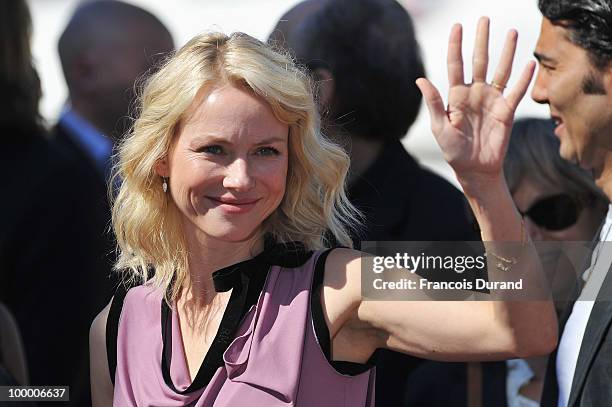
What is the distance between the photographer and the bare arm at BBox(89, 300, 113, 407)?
244cm

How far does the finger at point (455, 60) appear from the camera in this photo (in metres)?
2.09

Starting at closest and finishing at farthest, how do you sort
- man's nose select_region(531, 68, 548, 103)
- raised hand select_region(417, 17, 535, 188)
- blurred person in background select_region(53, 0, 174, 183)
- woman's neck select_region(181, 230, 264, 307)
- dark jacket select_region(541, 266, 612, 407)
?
1. raised hand select_region(417, 17, 535, 188)
2. dark jacket select_region(541, 266, 612, 407)
3. woman's neck select_region(181, 230, 264, 307)
4. man's nose select_region(531, 68, 548, 103)
5. blurred person in background select_region(53, 0, 174, 183)

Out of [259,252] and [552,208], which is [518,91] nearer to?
[259,252]

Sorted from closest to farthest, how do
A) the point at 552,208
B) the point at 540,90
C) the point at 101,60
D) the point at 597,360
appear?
the point at 597,360 → the point at 540,90 → the point at 552,208 → the point at 101,60

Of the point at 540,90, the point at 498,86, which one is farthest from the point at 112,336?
the point at 540,90

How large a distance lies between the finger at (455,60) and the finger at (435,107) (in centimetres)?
4

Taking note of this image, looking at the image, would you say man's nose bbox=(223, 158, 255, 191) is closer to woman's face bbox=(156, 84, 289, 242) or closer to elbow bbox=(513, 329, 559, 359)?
woman's face bbox=(156, 84, 289, 242)

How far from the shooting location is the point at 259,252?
7.85ft

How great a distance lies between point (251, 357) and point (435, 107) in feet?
2.04

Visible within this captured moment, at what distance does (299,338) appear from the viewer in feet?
7.20

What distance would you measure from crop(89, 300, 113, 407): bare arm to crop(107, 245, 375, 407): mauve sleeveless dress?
0.05 meters

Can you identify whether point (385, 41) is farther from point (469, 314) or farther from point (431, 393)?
point (469, 314)

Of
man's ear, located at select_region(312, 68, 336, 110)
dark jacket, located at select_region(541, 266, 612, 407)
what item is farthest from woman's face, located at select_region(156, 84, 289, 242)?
man's ear, located at select_region(312, 68, 336, 110)

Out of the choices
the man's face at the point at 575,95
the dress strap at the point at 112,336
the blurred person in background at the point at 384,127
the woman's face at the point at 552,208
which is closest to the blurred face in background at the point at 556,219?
the woman's face at the point at 552,208
